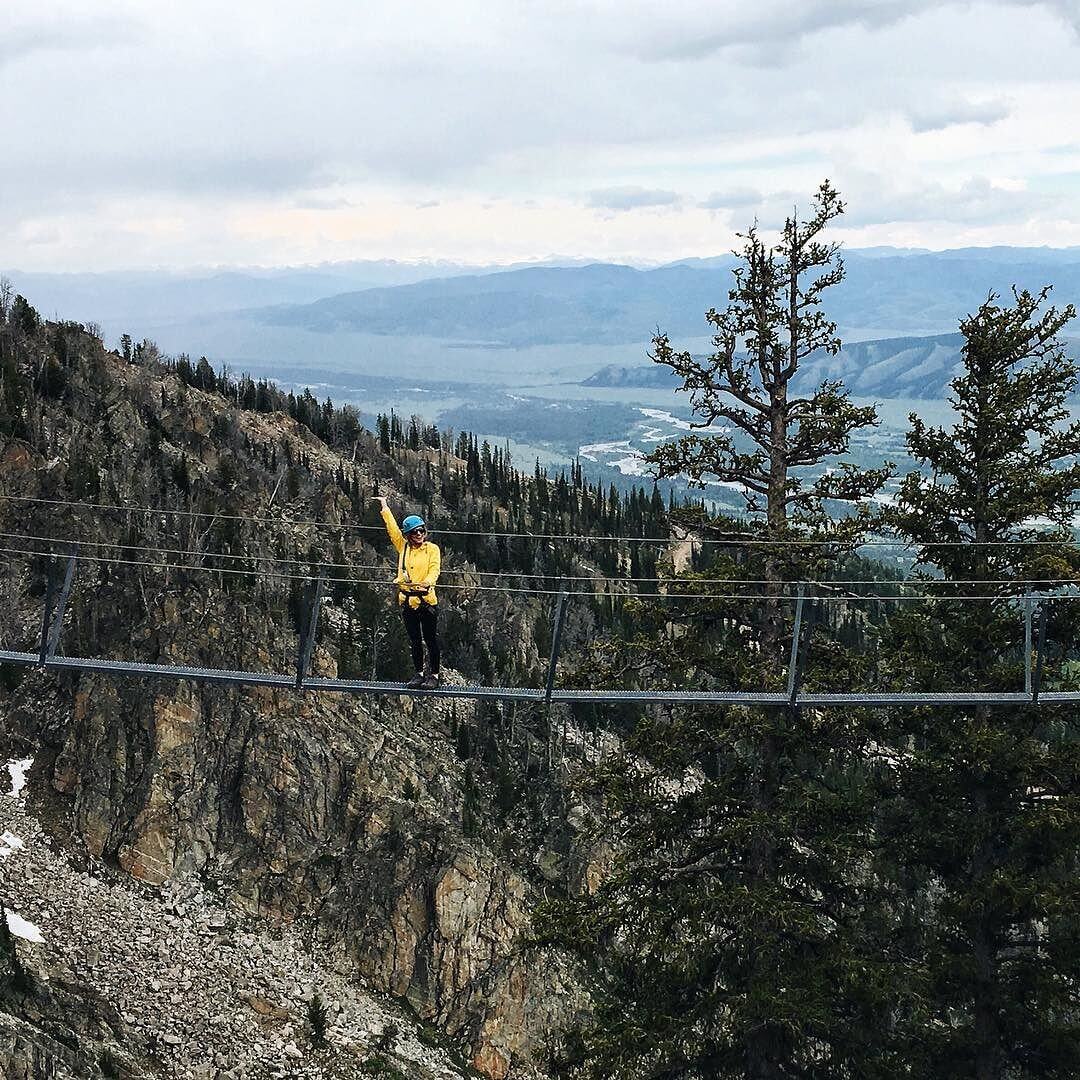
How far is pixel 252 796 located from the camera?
1711 inches

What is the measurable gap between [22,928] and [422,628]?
24619mm

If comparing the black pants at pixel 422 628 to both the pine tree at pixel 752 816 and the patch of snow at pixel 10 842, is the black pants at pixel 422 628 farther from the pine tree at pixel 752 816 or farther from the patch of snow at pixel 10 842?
the patch of snow at pixel 10 842

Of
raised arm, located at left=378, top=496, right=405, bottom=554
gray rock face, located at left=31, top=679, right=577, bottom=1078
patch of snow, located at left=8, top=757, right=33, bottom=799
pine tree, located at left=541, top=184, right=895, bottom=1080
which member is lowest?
gray rock face, located at left=31, top=679, right=577, bottom=1078

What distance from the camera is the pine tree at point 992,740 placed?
14250mm

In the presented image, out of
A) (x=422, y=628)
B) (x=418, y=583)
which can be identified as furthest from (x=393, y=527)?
(x=422, y=628)

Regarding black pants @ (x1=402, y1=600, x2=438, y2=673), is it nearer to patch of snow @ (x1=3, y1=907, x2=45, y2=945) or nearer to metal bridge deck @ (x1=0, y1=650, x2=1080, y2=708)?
metal bridge deck @ (x1=0, y1=650, x2=1080, y2=708)

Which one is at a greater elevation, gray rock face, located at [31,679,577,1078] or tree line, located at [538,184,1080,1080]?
tree line, located at [538,184,1080,1080]

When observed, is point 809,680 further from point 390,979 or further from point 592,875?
point 592,875

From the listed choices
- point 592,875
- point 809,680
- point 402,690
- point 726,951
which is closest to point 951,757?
point 809,680

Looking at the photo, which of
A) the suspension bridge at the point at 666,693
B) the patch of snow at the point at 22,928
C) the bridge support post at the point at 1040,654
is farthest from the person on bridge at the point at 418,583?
the patch of snow at the point at 22,928

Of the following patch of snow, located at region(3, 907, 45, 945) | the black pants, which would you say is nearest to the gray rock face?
patch of snow, located at region(3, 907, 45, 945)

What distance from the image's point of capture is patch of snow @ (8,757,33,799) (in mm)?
37688

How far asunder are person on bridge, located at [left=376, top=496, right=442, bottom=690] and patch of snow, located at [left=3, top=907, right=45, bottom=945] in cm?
2392

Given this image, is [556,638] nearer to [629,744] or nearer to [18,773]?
[629,744]
